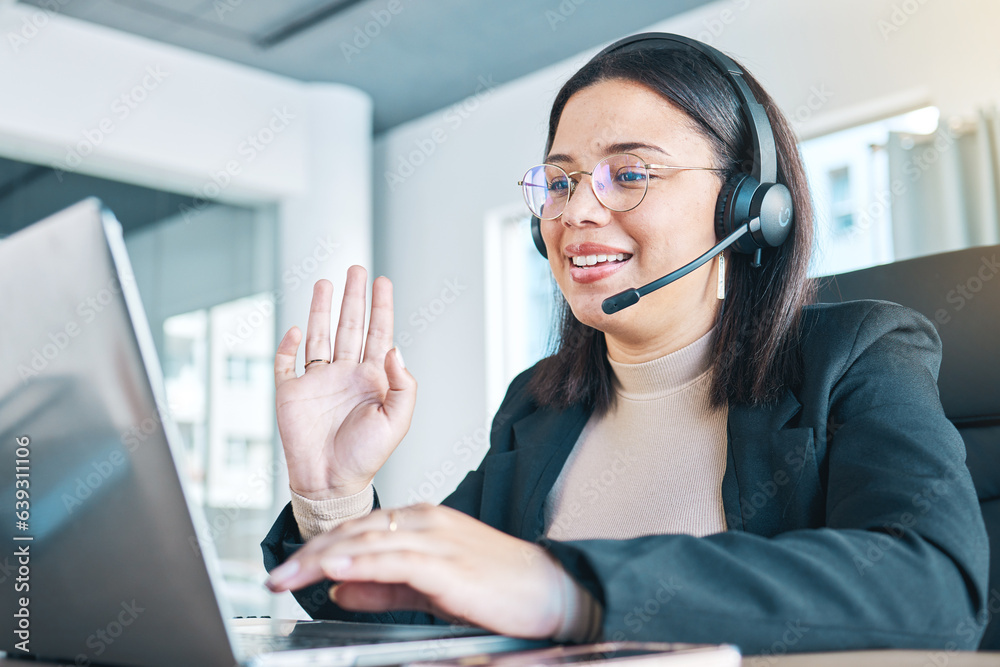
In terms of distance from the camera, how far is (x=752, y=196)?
112 cm

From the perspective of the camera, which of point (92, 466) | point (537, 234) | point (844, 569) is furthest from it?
point (537, 234)

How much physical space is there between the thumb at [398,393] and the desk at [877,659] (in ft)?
1.59

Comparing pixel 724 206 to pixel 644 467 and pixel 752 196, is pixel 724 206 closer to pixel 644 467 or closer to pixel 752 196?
pixel 752 196

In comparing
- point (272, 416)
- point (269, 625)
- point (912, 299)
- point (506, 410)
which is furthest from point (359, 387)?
point (272, 416)

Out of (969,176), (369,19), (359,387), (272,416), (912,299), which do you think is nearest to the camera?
(359,387)

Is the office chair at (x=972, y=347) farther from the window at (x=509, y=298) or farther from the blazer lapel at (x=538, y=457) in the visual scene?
the window at (x=509, y=298)

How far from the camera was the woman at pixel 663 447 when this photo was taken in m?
0.56

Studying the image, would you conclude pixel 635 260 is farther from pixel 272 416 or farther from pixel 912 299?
pixel 272 416

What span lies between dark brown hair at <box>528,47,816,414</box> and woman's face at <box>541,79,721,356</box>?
0.03m

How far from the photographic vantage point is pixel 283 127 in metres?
4.34

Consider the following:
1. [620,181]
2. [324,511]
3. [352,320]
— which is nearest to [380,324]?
[352,320]

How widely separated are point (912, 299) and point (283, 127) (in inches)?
146

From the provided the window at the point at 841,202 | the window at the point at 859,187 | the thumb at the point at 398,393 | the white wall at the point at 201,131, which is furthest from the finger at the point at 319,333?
the white wall at the point at 201,131

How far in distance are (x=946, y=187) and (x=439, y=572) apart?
113 inches
